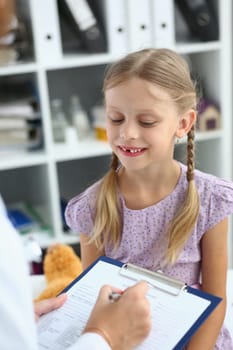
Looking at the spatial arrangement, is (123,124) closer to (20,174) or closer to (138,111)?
(138,111)

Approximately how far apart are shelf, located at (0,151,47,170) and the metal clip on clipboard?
3.28ft

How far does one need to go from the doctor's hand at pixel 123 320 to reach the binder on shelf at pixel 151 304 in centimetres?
5

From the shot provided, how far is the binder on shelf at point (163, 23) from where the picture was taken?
194 centimetres

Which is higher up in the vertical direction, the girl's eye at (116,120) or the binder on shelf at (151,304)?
the girl's eye at (116,120)

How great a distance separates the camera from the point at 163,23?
1.96 metres

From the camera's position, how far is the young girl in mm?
1039

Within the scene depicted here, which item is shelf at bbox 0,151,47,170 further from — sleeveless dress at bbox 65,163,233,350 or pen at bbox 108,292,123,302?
pen at bbox 108,292,123,302

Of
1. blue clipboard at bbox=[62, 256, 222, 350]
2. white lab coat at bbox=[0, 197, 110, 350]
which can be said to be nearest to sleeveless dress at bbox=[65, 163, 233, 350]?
blue clipboard at bbox=[62, 256, 222, 350]

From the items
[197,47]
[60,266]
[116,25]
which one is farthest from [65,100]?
[60,266]

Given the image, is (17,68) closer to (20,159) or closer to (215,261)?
(20,159)

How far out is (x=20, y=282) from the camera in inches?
26.8

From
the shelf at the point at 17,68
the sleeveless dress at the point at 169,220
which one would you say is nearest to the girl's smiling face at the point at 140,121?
the sleeveless dress at the point at 169,220

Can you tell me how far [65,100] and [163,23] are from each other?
57 cm

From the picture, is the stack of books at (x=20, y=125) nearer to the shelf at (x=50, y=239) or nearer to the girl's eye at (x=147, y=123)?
the shelf at (x=50, y=239)
